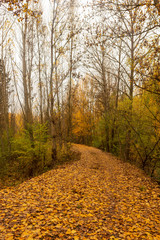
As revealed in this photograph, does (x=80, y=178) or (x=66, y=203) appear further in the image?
(x=80, y=178)

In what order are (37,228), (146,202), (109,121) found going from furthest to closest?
(109,121) → (146,202) → (37,228)

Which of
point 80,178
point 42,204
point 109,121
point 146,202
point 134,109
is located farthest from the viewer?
point 109,121

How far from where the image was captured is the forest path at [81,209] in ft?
11.1

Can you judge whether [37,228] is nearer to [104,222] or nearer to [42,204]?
[42,204]

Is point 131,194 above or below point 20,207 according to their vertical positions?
below

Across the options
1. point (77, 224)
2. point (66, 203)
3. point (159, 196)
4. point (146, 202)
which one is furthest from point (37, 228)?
point (159, 196)

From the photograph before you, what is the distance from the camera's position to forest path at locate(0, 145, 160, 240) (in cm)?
337

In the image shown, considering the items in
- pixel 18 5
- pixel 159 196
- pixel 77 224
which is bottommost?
pixel 159 196

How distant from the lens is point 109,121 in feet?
49.8

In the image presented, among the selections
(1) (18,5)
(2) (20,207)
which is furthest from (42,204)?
(1) (18,5)

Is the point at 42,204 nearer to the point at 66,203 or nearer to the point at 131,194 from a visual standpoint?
the point at 66,203

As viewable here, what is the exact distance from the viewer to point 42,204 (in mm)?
4512

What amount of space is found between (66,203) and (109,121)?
11157 mm

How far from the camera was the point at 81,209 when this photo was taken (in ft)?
14.8
